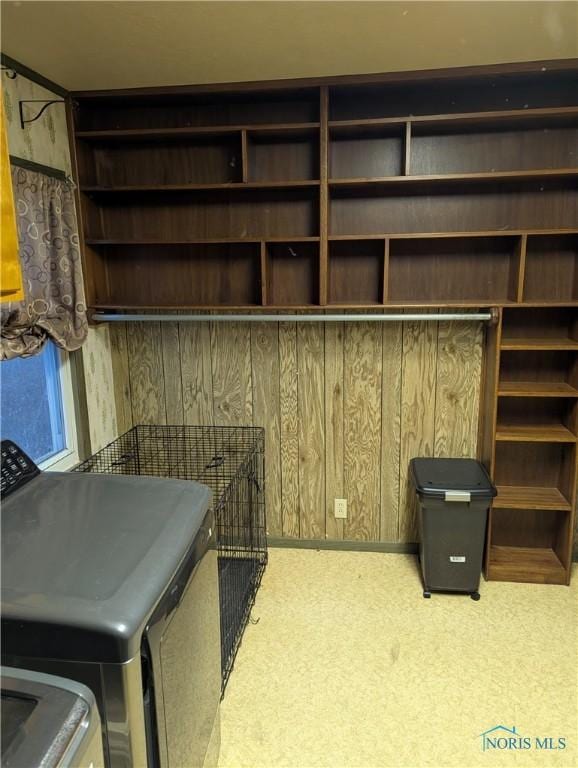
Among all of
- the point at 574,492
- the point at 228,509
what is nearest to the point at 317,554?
the point at 228,509

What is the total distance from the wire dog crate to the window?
0.17m

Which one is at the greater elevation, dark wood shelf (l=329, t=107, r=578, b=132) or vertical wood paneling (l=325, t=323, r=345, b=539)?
dark wood shelf (l=329, t=107, r=578, b=132)

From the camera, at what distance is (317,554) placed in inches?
116

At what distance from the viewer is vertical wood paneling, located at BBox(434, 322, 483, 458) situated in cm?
268

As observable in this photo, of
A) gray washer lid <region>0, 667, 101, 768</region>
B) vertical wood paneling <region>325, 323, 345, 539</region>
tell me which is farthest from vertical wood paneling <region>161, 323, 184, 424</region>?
gray washer lid <region>0, 667, 101, 768</region>

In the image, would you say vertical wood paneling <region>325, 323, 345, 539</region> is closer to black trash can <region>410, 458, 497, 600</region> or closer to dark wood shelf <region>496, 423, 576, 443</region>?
black trash can <region>410, 458, 497, 600</region>

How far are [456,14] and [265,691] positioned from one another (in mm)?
2523

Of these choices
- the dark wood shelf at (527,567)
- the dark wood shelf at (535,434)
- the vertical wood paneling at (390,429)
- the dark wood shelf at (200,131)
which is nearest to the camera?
the dark wood shelf at (200,131)

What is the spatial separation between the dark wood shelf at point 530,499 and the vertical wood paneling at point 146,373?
1855mm

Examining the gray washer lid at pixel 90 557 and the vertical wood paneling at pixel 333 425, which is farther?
the vertical wood paneling at pixel 333 425

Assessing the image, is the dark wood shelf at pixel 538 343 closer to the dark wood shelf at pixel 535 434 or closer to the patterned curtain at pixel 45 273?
the dark wood shelf at pixel 535 434

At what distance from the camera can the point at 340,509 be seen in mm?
2943

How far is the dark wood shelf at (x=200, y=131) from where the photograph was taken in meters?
2.38

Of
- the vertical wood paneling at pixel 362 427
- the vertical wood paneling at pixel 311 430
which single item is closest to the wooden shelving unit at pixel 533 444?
the vertical wood paneling at pixel 362 427
